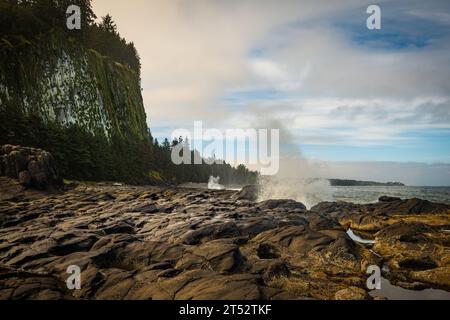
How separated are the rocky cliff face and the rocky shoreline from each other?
55.4 metres

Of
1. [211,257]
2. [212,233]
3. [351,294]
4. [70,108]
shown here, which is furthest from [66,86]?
[351,294]

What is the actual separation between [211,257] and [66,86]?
82.6 m

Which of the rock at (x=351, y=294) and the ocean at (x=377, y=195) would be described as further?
the ocean at (x=377, y=195)

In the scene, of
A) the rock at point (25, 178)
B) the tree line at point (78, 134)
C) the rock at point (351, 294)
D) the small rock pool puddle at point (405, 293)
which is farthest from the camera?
the tree line at point (78, 134)

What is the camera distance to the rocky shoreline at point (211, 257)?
1197cm

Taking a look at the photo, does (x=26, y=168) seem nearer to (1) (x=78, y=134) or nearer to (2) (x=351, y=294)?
(1) (x=78, y=134)

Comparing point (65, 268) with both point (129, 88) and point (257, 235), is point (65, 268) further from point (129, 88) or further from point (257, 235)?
point (129, 88)

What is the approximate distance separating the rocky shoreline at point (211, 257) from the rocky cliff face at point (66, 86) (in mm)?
55378

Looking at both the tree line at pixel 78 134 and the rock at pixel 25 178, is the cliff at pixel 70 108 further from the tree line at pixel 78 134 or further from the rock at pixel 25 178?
the rock at pixel 25 178

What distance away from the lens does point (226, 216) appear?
84.5 feet

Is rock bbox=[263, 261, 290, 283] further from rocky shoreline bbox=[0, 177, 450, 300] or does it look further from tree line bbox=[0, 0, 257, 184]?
tree line bbox=[0, 0, 257, 184]

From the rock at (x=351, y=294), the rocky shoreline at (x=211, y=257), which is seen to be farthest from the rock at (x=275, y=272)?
the rock at (x=351, y=294)

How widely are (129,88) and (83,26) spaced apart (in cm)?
2358

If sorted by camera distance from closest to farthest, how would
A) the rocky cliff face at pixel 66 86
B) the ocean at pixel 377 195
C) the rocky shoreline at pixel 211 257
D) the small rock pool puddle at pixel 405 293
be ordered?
1. the rocky shoreline at pixel 211 257
2. the small rock pool puddle at pixel 405 293
3. the ocean at pixel 377 195
4. the rocky cliff face at pixel 66 86
